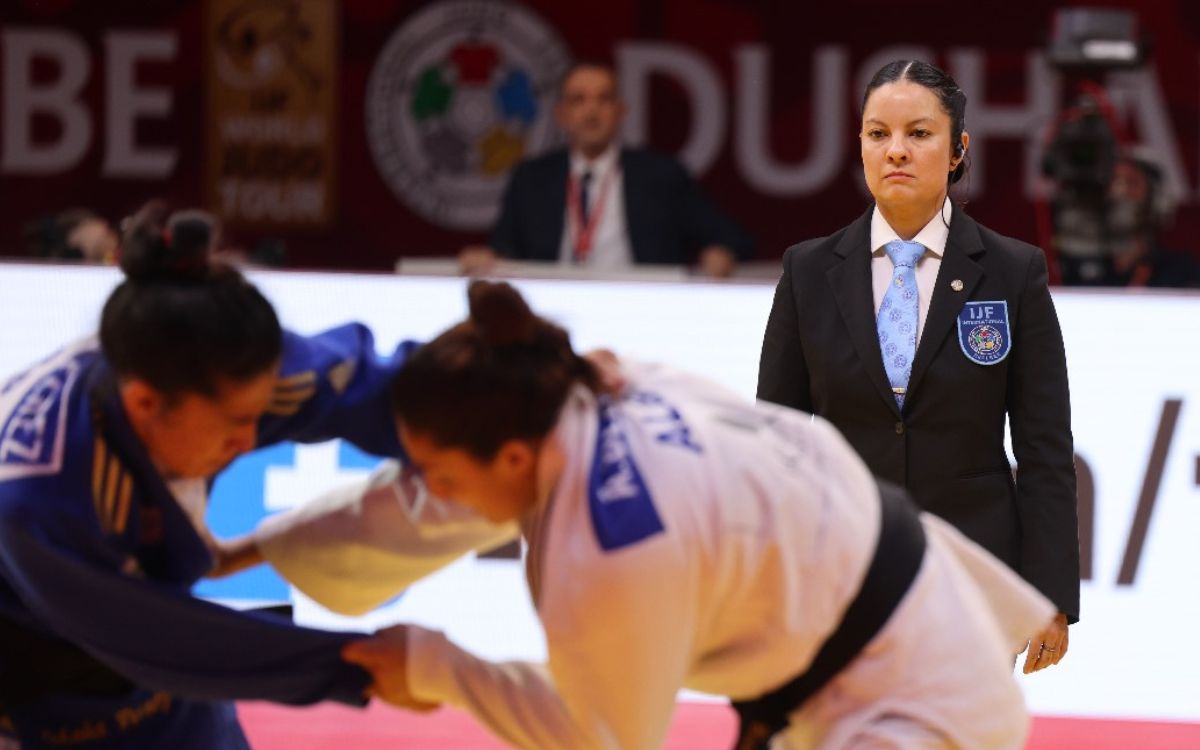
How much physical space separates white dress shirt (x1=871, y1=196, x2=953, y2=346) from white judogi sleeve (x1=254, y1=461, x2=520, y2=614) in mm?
804

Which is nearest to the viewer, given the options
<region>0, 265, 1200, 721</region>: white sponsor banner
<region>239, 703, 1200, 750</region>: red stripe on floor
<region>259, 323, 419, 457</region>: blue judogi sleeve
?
<region>259, 323, 419, 457</region>: blue judogi sleeve

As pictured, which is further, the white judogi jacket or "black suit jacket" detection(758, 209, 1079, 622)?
"black suit jacket" detection(758, 209, 1079, 622)

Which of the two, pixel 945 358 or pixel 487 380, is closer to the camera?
pixel 487 380

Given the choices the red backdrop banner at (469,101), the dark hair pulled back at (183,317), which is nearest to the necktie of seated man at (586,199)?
the red backdrop banner at (469,101)

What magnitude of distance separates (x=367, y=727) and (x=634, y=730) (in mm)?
2094

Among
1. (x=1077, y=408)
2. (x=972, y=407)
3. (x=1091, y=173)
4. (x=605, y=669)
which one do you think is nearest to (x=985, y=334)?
(x=972, y=407)

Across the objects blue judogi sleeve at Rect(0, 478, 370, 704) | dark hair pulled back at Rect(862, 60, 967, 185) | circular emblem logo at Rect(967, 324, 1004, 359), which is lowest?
blue judogi sleeve at Rect(0, 478, 370, 704)

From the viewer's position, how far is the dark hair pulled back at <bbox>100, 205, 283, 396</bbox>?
2.11 m

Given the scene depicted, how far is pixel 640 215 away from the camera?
21.6ft

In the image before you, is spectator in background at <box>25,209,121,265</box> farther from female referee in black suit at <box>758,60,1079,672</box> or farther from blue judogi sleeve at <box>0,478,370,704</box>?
blue judogi sleeve at <box>0,478,370,704</box>

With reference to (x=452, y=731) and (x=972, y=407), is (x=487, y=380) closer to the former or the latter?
(x=972, y=407)

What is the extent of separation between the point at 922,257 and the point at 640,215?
3.74 meters

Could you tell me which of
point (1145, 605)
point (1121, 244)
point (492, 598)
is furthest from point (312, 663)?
point (1121, 244)

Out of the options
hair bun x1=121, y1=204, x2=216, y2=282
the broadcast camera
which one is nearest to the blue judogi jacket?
hair bun x1=121, y1=204, x2=216, y2=282
